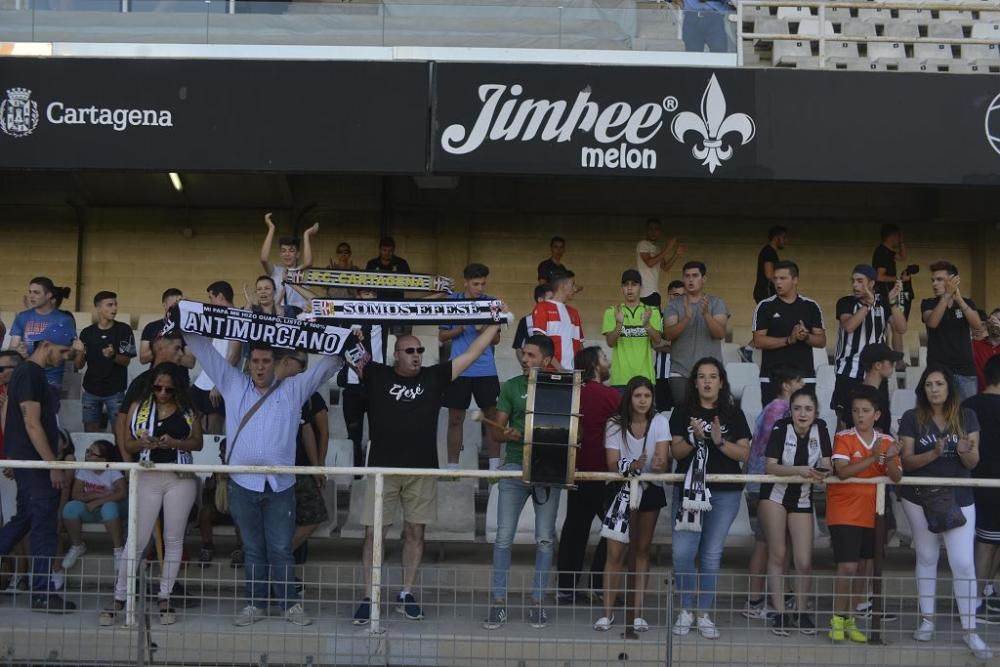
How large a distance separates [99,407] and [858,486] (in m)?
6.11

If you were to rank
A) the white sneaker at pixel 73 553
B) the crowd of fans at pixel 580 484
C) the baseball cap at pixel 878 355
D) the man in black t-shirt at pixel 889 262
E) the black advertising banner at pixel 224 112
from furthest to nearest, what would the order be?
1. the man in black t-shirt at pixel 889 262
2. the black advertising banner at pixel 224 112
3. the baseball cap at pixel 878 355
4. the white sneaker at pixel 73 553
5. the crowd of fans at pixel 580 484

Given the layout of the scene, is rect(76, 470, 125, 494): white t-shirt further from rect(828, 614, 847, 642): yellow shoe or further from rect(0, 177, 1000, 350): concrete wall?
rect(0, 177, 1000, 350): concrete wall

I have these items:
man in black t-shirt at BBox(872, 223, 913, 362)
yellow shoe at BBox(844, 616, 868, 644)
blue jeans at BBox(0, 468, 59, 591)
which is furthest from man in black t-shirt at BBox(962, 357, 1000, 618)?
blue jeans at BBox(0, 468, 59, 591)

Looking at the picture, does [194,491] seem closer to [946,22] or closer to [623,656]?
[623,656]

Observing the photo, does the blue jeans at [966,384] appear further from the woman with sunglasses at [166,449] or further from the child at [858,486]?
the woman with sunglasses at [166,449]

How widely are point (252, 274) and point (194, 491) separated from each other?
648 centimetres

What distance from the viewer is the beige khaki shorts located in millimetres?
8531

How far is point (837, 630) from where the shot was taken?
7.71 m

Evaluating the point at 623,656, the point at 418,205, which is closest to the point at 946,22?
the point at 418,205

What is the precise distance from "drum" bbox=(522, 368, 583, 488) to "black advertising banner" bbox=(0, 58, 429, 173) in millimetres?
4743

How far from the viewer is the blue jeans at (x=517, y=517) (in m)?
8.48

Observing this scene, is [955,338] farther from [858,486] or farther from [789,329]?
[858,486]

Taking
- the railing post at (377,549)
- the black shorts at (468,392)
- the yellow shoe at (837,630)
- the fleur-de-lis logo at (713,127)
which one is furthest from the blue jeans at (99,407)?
the yellow shoe at (837,630)

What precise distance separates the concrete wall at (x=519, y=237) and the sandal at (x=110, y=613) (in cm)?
710
